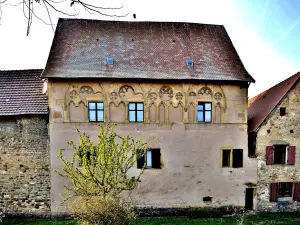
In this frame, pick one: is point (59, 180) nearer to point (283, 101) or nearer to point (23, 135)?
point (23, 135)

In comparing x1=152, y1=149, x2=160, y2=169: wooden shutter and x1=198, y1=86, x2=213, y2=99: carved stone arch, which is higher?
x1=198, y1=86, x2=213, y2=99: carved stone arch

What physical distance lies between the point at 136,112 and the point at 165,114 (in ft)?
4.65

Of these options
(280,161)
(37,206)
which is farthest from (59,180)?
(280,161)

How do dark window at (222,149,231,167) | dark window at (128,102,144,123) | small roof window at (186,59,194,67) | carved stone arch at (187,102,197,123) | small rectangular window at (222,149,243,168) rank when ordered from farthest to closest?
small roof window at (186,59,194,67), dark window at (222,149,231,167), small rectangular window at (222,149,243,168), carved stone arch at (187,102,197,123), dark window at (128,102,144,123)

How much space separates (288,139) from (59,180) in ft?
37.4

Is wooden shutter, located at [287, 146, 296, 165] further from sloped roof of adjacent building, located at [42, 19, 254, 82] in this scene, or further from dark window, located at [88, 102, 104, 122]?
dark window, located at [88, 102, 104, 122]

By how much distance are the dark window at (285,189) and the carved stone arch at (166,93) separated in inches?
282

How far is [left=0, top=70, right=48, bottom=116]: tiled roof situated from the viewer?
13.2 m

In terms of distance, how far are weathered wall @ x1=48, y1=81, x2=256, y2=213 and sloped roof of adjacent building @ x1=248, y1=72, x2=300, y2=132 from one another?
0.97 meters

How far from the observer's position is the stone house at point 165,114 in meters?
13.3

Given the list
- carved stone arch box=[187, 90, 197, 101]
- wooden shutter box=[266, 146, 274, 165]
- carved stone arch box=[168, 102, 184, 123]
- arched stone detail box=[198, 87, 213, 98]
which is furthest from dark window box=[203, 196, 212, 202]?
arched stone detail box=[198, 87, 213, 98]

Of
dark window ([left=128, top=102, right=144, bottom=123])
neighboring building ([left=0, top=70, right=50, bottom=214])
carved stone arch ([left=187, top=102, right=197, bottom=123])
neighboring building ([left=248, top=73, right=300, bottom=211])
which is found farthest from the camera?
neighboring building ([left=248, top=73, right=300, bottom=211])

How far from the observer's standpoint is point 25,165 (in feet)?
42.9

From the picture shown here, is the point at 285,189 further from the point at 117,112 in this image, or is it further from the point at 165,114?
the point at 117,112
